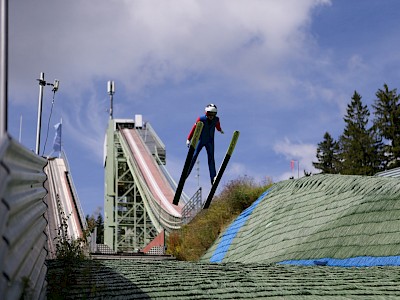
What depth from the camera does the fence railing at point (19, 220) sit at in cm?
242

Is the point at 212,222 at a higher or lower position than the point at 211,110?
lower

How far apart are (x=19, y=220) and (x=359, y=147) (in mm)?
34865

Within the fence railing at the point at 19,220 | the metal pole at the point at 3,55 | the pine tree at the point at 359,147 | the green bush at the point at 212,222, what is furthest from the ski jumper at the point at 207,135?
the pine tree at the point at 359,147

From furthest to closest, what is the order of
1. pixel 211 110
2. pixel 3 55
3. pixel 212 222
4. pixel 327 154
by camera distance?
pixel 327 154
pixel 212 222
pixel 211 110
pixel 3 55

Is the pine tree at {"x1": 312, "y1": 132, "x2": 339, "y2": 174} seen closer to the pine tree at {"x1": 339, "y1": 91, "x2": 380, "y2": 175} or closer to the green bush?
the pine tree at {"x1": 339, "y1": 91, "x2": 380, "y2": 175}

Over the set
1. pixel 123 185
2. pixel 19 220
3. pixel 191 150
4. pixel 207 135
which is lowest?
pixel 19 220

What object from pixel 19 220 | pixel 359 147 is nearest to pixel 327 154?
pixel 359 147

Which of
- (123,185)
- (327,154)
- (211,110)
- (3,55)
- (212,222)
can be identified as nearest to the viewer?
(3,55)

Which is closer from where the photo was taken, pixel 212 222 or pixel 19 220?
pixel 19 220

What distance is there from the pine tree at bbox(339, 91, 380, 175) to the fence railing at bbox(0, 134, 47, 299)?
32276 millimetres

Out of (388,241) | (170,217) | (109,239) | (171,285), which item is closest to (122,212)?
(109,239)

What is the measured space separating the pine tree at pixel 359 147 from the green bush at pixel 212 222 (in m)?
19.1

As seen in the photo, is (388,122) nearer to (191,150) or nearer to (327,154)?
(327,154)

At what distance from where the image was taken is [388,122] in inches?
1422
